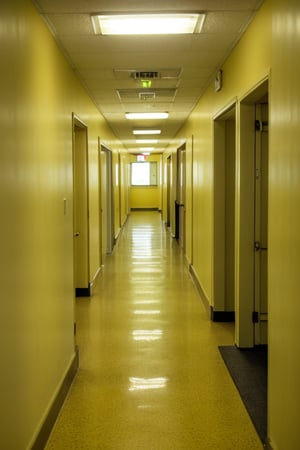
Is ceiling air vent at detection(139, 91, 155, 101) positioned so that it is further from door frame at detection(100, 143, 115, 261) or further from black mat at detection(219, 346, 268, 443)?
door frame at detection(100, 143, 115, 261)

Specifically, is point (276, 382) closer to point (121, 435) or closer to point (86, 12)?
point (121, 435)

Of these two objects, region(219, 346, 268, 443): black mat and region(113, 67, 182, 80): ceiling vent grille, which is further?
region(113, 67, 182, 80): ceiling vent grille

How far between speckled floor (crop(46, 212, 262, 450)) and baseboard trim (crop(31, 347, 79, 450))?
0.05 metres

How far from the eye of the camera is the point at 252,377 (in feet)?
12.9

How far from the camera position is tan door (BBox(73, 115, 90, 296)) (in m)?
6.26

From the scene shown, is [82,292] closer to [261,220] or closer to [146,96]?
[146,96]

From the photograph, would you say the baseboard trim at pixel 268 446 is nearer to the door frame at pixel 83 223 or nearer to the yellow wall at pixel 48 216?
the yellow wall at pixel 48 216

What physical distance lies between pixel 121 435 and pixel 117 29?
2.87m

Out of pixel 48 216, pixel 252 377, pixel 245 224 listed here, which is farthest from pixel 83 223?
pixel 252 377

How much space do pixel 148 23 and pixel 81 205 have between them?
3.16 metres

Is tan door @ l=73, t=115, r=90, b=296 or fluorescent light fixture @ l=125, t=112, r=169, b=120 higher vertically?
fluorescent light fixture @ l=125, t=112, r=169, b=120

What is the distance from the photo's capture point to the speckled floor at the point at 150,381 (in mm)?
3053

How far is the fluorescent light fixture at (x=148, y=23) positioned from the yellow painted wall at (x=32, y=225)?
1.39 ft

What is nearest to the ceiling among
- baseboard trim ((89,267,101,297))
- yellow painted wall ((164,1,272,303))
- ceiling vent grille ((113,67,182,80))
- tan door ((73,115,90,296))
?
ceiling vent grille ((113,67,182,80))
